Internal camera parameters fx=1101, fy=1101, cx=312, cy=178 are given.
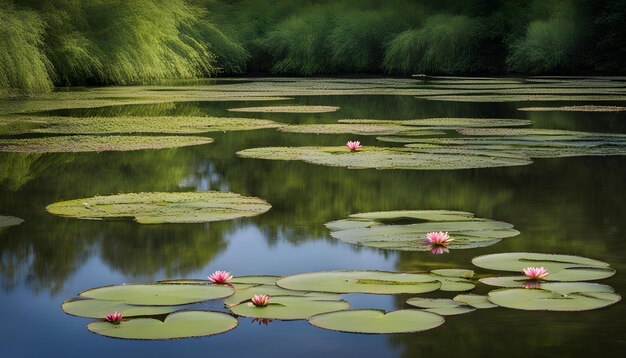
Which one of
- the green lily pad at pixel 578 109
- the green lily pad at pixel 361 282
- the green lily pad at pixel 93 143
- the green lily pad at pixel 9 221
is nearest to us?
the green lily pad at pixel 361 282

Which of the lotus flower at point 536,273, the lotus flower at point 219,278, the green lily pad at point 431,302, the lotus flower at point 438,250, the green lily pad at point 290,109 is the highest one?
the green lily pad at point 290,109

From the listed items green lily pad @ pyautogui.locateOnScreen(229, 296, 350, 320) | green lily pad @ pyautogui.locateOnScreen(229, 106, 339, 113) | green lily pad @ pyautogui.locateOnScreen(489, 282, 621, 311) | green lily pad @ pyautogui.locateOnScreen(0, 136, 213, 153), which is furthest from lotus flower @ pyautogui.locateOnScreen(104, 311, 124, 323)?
green lily pad @ pyautogui.locateOnScreen(229, 106, 339, 113)

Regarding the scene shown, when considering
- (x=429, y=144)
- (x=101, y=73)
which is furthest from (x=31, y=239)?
(x=101, y=73)

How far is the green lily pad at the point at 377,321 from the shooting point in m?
3.02

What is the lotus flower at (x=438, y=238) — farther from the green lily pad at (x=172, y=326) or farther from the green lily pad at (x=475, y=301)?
the green lily pad at (x=172, y=326)

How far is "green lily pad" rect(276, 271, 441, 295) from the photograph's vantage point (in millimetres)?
3490

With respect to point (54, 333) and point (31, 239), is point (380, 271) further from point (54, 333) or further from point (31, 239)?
point (31, 239)

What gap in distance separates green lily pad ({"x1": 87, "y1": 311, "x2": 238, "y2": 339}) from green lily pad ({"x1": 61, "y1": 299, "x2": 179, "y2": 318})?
72mm

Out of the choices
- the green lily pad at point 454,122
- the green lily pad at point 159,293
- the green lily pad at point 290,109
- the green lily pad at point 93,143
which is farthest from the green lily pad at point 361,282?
the green lily pad at point 290,109

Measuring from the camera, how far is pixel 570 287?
11.5 feet

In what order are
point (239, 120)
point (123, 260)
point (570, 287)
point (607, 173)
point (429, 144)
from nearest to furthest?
1. point (570, 287)
2. point (123, 260)
3. point (607, 173)
4. point (429, 144)
5. point (239, 120)

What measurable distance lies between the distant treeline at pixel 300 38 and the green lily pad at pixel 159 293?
37.1 ft

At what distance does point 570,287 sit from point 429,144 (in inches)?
207

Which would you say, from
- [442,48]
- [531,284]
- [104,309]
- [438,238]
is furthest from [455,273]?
[442,48]
